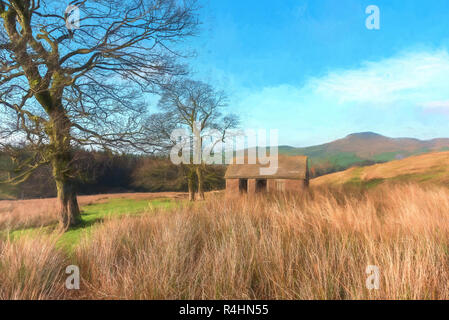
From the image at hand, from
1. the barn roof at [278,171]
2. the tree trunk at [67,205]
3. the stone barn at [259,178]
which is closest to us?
the tree trunk at [67,205]

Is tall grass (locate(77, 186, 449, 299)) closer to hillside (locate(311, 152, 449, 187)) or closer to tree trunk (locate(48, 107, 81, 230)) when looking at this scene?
tree trunk (locate(48, 107, 81, 230))

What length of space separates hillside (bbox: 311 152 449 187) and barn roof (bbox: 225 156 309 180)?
1.57m

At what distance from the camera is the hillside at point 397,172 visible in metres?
17.8

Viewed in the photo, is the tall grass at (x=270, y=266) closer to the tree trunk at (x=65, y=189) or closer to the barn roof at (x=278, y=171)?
the tree trunk at (x=65, y=189)

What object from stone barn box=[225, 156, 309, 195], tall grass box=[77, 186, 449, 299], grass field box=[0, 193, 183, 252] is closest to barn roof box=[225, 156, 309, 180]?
stone barn box=[225, 156, 309, 195]

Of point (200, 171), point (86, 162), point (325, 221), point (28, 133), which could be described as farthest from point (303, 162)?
point (28, 133)

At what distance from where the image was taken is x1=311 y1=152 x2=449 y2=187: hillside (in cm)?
1780

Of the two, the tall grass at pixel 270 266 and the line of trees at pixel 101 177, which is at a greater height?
the line of trees at pixel 101 177

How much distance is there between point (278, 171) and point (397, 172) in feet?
42.9

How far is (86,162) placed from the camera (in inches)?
346

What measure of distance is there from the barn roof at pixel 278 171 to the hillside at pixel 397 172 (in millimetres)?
1572

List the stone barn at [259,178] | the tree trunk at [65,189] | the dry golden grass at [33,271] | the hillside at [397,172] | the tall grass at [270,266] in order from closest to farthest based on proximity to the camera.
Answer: the tall grass at [270,266] → the dry golden grass at [33,271] → the tree trunk at [65,189] → the stone barn at [259,178] → the hillside at [397,172]

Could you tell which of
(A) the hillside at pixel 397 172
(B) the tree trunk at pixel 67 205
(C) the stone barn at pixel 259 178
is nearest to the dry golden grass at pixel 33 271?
(B) the tree trunk at pixel 67 205
